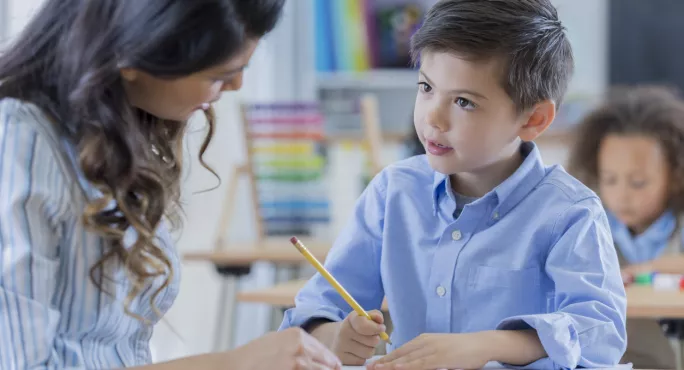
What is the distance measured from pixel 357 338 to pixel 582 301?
279 mm

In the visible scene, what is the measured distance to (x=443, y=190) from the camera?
4.57 feet

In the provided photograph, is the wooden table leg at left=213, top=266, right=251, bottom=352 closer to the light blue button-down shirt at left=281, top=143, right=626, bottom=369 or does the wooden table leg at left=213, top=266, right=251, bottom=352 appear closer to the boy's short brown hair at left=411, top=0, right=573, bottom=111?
the light blue button-down shirt at left=281, top=143, right=626, bottom=369

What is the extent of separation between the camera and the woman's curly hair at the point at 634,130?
274 centimetres

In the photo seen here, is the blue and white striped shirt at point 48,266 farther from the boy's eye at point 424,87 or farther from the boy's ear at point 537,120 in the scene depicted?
the boy's ear at point 537,120

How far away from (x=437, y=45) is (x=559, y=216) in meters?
0.27

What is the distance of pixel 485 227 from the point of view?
1334 mm

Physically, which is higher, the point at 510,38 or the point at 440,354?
the point at 510,38

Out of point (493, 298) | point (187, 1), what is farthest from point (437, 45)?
point (187, 1)

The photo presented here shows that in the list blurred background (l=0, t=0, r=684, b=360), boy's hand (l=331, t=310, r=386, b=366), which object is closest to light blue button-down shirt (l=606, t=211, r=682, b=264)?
blurred background (l=0, t=0, r=684, b=360)

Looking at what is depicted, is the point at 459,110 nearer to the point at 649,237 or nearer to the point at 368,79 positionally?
the point at 649,237

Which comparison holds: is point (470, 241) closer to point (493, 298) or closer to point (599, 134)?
point (493, 298)

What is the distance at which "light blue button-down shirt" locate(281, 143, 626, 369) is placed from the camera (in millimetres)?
1209

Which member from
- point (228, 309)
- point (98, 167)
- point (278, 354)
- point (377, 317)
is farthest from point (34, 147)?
point (228, 309)

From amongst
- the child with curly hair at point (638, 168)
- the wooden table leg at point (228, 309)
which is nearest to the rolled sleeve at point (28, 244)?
the child with curly hair at point (638, 168)
